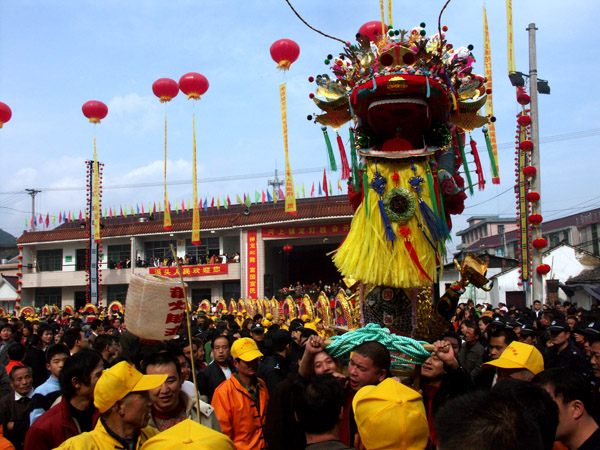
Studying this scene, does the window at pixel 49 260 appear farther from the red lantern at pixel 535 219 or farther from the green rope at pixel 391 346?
the green rope at pixel 391 346

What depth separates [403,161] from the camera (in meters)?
5.18

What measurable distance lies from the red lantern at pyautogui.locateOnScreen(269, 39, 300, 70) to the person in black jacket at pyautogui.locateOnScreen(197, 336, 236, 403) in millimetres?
10334

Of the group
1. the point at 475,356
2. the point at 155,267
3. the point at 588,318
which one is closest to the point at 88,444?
the point at 475,356

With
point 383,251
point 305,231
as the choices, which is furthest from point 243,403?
point 305,231

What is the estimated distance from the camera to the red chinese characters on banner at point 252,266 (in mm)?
22562

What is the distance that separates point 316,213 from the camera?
69.7 ft

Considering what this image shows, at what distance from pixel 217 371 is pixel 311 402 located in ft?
8.15

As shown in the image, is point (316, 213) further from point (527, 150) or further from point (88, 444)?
point (88, 444)

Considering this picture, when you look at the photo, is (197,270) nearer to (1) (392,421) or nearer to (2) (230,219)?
(2) (230,219)

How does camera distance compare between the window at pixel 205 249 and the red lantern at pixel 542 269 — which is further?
the window at pixel 205 249

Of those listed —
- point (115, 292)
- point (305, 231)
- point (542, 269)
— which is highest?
point (305, 231)

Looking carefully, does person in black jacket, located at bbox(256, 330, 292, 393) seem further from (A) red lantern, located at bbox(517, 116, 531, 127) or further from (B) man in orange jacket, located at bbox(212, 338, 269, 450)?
(A) red lantern, located at bbox(517, 116, 531, 127)

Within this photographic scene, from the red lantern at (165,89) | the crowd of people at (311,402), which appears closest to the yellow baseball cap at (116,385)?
the crowd of people at (311,402)

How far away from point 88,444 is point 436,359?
182 centimetres
